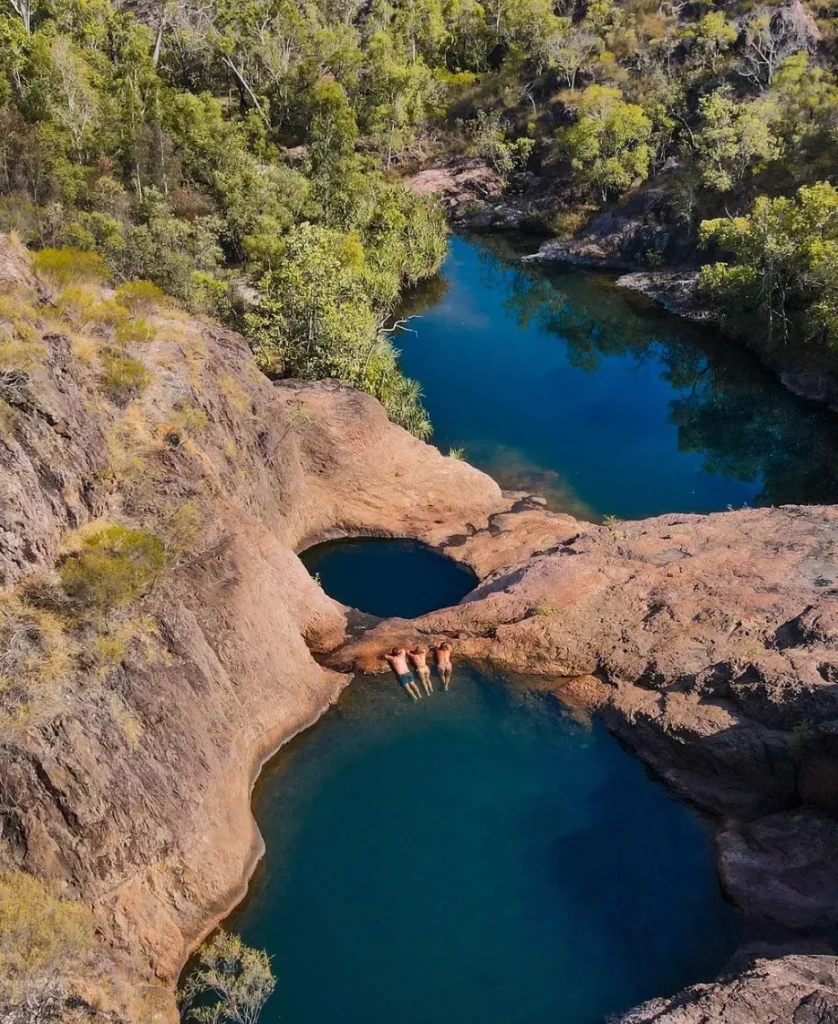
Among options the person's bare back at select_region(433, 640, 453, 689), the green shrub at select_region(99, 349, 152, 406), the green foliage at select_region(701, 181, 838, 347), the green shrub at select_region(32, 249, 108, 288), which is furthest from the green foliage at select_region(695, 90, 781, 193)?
the green shrub at select_region(99, 349, 152, 406)

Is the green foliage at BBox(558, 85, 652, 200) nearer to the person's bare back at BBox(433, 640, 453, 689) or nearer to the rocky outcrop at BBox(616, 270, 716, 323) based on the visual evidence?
the rocky outcrop at BBox(616, 270, 716, 323)

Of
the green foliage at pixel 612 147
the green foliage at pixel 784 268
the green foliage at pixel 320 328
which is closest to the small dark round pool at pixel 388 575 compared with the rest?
the green foliage at pixel 320 328

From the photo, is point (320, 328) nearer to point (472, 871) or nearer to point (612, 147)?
point (472, 871)

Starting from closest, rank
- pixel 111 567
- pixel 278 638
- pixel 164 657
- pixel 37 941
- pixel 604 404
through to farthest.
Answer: pixel 37 941, pixel 111 567, pixel 164 657, pixel 278 638, pixel 604 404

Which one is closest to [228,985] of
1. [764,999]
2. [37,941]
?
[37,941]

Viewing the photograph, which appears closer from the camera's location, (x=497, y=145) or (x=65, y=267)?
(x=65, y=267)

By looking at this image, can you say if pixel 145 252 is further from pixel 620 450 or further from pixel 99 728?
pixel 99 728
